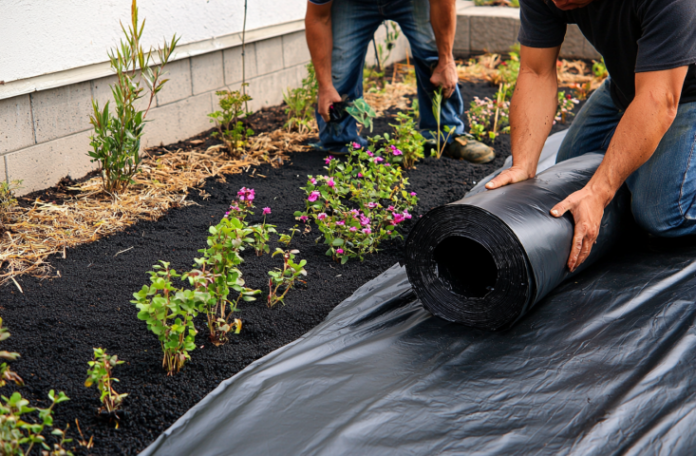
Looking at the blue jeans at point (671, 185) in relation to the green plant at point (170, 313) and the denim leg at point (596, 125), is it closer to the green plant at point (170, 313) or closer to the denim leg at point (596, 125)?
the denim leg at point (596, 125)

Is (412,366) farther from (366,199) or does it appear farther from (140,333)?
(366,199)

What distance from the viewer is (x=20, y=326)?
2.18 metres

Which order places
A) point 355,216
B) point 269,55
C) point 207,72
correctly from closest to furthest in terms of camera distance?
point 355,216 → point 207,72 → point 269,55

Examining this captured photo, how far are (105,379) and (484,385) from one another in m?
1.17

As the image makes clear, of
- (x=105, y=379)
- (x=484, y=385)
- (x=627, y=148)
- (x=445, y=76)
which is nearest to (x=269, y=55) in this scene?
(x=445, y=76)

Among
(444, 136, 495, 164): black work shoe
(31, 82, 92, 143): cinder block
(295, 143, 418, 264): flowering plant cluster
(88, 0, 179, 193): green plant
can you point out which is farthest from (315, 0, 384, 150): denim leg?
(31, 82, 92, 143): cinder block

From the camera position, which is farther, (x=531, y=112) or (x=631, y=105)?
(x=531, y=112)

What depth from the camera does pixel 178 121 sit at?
4285 mm

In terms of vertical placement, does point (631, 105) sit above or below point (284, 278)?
above

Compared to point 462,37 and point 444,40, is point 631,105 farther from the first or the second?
point 462,37

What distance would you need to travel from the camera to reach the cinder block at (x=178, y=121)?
4.07 metres

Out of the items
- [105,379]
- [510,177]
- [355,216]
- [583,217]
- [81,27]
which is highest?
[81,27]

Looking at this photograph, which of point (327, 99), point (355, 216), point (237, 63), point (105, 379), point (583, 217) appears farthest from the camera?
point (237, 63)

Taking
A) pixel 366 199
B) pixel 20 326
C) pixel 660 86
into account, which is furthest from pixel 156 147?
pixel 660 86
